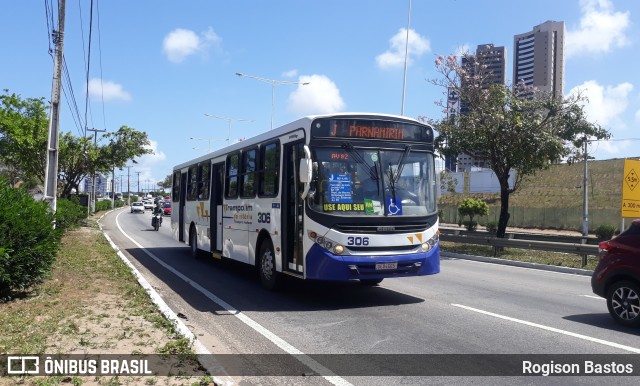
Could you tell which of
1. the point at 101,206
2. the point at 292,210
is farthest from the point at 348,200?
the point at 101,206

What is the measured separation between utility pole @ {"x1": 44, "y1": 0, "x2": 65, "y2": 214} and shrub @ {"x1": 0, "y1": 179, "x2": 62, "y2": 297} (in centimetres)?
724

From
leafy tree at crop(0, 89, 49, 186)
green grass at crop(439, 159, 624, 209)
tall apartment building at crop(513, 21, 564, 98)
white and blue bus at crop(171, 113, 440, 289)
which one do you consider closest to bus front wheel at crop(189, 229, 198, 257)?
white and blue bus at crop(171, 113, 440, 289)

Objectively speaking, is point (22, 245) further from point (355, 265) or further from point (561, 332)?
point (561, 332)

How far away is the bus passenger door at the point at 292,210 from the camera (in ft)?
30.3

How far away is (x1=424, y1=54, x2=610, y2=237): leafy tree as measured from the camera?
2073cm

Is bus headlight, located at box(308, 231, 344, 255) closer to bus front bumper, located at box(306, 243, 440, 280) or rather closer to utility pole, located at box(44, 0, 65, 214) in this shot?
bus front bumper, located at box(306, 243, 440, 280)

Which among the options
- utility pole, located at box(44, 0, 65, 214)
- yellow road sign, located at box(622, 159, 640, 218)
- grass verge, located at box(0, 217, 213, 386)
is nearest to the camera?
grass verge, located at box(0, 217, 213, 386)

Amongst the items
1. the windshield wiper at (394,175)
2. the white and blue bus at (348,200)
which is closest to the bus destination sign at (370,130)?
the white and blue bus at (348,200)

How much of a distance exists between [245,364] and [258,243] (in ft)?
16.5

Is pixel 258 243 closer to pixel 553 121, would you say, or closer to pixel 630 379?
pixel 630 379

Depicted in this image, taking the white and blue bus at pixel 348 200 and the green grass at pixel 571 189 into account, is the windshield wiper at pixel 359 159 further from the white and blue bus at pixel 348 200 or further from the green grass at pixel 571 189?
the green grass at pixel 571 189

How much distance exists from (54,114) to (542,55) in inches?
1550

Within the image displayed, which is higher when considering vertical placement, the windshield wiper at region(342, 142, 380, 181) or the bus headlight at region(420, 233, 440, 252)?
the windshield wiper at region(342, 142, 380, 181)

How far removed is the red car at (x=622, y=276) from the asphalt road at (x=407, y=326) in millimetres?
259
